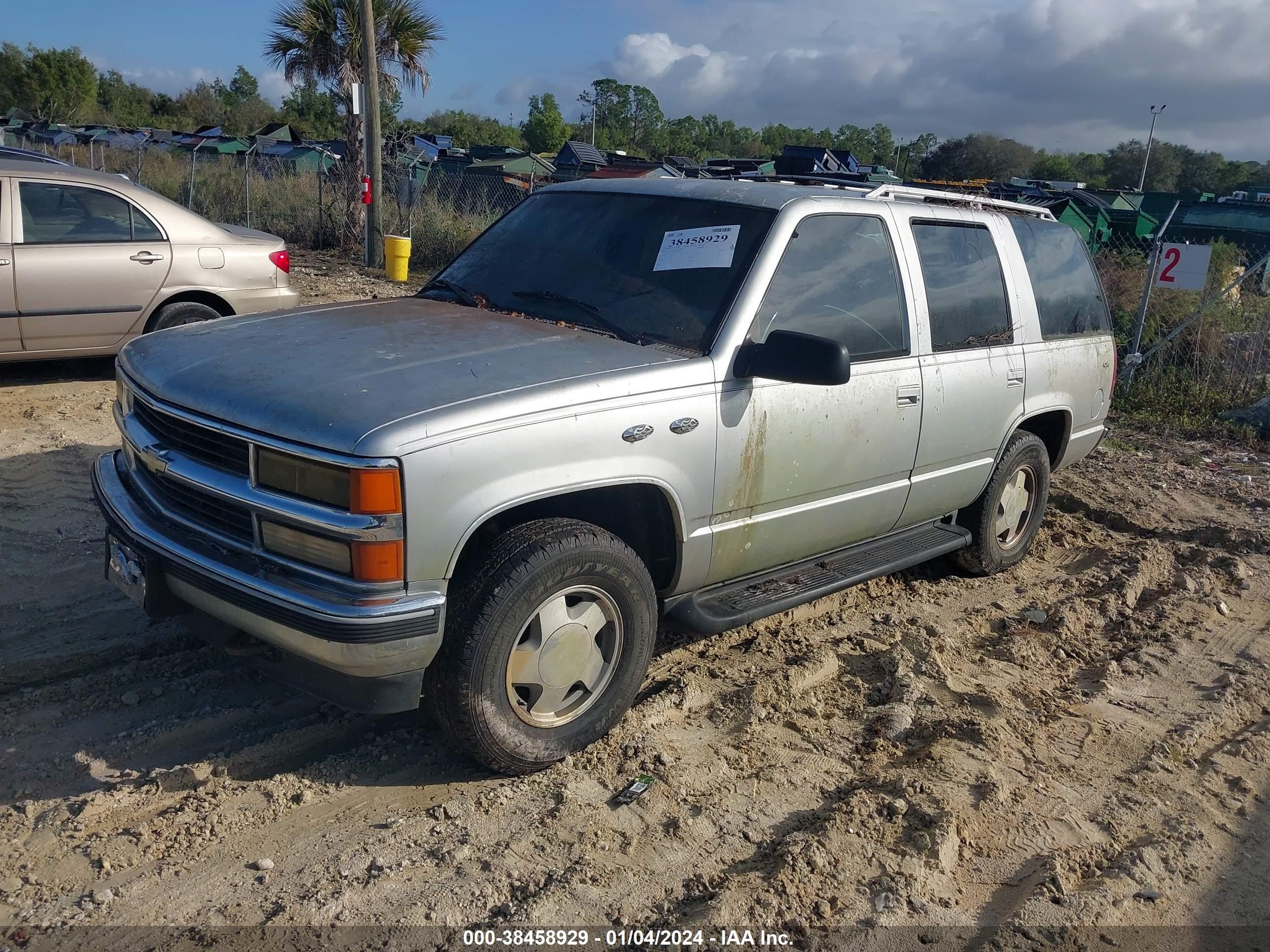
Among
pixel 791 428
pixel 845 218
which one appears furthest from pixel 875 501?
pixel 845 218

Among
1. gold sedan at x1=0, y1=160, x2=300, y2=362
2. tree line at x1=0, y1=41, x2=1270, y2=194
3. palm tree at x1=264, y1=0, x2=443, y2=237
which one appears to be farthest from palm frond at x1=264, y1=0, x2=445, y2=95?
tree line at x1=0, y1=41, x2=1270, y2=194

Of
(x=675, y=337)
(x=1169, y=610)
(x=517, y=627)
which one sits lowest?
(x=1169, y=610)

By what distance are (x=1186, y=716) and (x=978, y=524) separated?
1457mm

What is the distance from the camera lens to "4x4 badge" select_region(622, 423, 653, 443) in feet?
10.6

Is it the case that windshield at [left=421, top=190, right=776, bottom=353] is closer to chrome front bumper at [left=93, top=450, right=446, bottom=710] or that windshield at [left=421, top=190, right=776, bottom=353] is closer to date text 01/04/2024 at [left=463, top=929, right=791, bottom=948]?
chrome front bumper at [left=93, top=450, right=446, bottom=710]

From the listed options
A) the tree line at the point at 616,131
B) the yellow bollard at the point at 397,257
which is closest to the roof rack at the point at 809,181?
the yellow bollard at the point at 397,257

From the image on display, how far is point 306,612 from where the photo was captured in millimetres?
2816

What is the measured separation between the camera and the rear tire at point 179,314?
24.9 ft

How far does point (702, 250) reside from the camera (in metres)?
3.89

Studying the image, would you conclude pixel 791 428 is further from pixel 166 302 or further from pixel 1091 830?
pixel 166 302

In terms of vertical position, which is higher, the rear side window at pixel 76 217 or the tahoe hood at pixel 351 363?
the rear side window at pixel 76 217

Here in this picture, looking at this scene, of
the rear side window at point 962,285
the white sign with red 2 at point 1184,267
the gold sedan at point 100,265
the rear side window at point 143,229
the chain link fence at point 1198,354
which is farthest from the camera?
the chain link fence at point 1198,354

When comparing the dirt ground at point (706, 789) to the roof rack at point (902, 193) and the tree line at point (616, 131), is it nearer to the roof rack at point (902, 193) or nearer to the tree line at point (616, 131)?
the roof rack at point (902, 193)

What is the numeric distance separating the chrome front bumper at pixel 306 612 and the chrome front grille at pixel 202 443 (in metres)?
0.25
